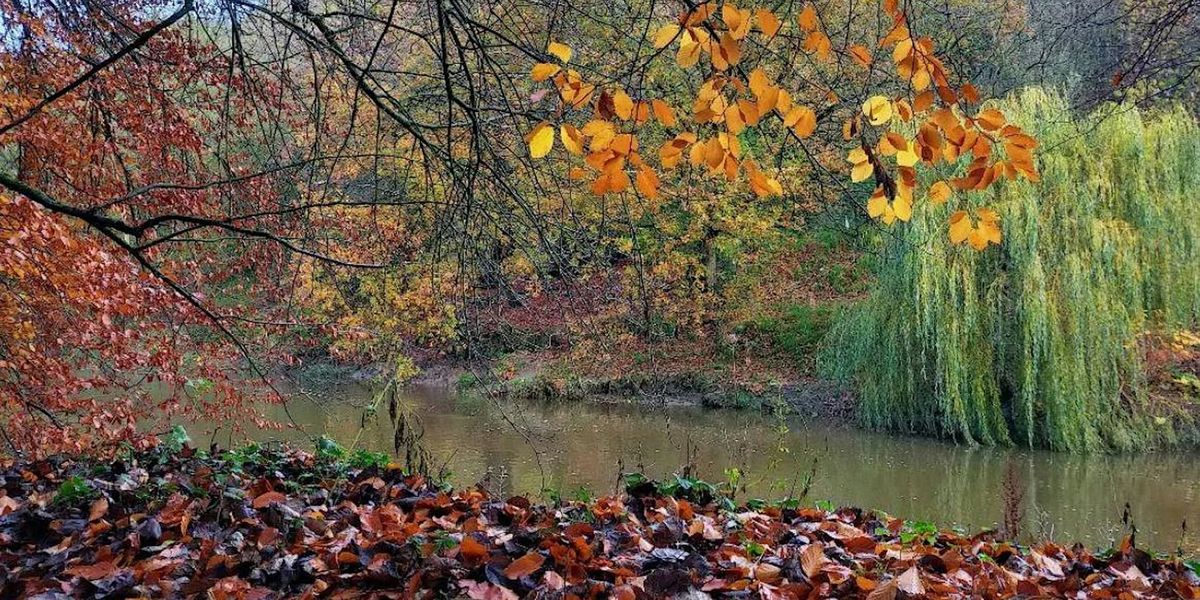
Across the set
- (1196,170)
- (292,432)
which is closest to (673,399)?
(292,432)

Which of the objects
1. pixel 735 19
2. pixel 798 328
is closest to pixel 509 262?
pixel 735 19

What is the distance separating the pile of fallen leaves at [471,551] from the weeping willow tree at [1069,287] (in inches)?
285

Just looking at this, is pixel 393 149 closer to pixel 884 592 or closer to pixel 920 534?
pixel 920 534

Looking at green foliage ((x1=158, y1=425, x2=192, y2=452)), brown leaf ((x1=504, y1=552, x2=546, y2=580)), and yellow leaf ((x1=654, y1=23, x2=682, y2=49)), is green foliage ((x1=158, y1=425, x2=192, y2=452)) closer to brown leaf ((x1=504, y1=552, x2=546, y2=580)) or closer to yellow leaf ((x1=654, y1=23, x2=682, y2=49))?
brown leaf ((x1=504, y1=552, x2=546, y2=580))

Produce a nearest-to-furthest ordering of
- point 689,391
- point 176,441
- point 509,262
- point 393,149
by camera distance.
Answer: point 509,262 < point 393,149 < point 176,441 < point 689,391

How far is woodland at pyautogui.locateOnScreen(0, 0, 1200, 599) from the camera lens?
1.97 meters

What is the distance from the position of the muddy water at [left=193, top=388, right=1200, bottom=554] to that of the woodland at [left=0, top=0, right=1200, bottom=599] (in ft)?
1.54

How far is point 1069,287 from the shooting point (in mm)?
9500

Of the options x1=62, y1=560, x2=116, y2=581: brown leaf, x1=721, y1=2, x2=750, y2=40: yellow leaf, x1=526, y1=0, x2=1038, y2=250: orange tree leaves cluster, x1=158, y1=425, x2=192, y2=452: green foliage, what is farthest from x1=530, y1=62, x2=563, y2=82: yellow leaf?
x1=158, y1=425, x2=192, y2=452: green foliage

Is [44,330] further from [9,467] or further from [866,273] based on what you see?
[866,273]

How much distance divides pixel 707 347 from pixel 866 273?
10.1ft

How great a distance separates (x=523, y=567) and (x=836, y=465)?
26.2 feet

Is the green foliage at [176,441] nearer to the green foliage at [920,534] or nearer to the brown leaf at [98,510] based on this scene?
the brown leaf at [98,510]

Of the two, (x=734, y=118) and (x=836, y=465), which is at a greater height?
(x=734, y=118)
